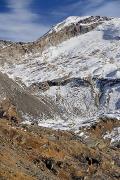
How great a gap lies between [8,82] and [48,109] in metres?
18.5

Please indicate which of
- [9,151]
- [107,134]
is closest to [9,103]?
[107,134]

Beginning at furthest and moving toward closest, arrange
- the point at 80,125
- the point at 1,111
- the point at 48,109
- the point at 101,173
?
the point at 48,109 → the point at 1,111 → the point at 80,125 → the point at 101,173

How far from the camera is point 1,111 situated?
569 feet

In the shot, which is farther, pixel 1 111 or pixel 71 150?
pixel 1 111

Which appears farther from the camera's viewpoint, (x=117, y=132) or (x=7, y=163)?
(x=117, y=132)

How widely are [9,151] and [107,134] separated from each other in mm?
94481

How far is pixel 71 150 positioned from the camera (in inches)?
3848

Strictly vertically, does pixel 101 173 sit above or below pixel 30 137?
below

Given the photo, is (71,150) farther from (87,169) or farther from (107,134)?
(107,134)

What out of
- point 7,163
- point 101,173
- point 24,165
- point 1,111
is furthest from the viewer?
point 1,111

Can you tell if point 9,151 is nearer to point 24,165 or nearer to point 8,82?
point 24,165

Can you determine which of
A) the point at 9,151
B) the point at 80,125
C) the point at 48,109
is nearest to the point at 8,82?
the point at 48,109

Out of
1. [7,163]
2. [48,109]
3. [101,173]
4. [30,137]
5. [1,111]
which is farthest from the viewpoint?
[48,109]

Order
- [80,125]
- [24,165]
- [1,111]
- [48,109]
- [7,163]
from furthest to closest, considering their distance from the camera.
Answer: [48,109] < [1,111] < [80,125] < [24,165] < [7,163]
